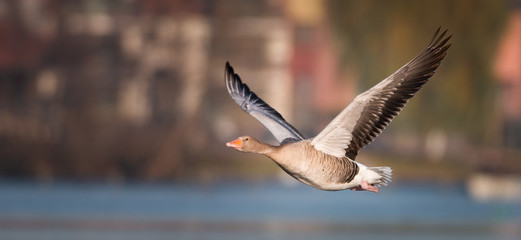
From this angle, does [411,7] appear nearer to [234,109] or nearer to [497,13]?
[497,13]

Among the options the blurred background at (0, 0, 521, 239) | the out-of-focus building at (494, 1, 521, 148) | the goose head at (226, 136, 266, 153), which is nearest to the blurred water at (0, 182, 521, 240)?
the blurred background at (0, 0, 521, 239)

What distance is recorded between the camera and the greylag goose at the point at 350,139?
8.83m

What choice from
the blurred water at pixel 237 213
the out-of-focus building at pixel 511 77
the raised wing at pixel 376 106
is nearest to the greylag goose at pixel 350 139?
the raised wing at pixel 376 106

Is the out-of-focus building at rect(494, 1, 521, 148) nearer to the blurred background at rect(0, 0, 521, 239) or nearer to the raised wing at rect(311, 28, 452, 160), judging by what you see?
the blurred background at rect(0, 0, 521, 239)

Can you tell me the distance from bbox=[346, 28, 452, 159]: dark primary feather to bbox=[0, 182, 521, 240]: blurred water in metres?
25.6

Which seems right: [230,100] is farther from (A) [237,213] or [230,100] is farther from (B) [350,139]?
(B) [350,139]

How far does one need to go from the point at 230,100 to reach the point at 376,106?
29.5 metres

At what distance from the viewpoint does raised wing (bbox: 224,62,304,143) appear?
9.98 meters

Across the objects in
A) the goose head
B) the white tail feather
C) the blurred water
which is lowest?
the blurred water

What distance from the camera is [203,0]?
4031 cm

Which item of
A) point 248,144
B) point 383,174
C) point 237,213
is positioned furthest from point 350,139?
point 237,213

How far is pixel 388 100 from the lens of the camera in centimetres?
959

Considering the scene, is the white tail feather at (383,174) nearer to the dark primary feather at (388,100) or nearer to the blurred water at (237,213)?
the dark primary feather at (388,100)

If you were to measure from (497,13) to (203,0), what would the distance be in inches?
383
